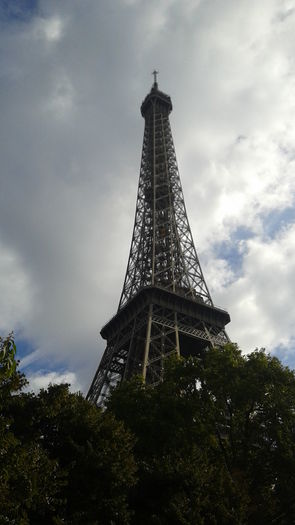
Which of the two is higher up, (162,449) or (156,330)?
(156,330)

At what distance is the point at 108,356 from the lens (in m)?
48.9

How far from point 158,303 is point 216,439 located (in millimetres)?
24479

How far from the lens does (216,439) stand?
2359cm

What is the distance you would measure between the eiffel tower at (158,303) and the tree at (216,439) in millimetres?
13268

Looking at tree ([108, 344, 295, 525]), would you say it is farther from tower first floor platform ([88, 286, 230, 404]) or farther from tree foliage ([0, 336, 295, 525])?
tower first floor platform ([88, 286, 230, 404])

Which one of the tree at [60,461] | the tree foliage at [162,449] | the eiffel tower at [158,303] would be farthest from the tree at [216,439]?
the eiffel tower at [158,303]

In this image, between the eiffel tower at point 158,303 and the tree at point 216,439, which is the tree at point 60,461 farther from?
the eiffel tower at point 158,303

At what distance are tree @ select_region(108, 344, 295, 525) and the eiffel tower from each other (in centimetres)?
1327

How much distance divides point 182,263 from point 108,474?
40.2 metres

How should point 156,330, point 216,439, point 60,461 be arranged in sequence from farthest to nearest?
point 156,330
point 216,439
point 60,461

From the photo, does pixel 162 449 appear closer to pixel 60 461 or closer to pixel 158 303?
pixel 60 461

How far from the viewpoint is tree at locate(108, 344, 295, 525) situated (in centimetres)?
1842

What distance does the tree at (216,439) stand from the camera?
60.4ft

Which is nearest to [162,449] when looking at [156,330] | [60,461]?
[60,461]
